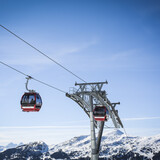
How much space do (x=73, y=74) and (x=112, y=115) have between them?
9.40 meters

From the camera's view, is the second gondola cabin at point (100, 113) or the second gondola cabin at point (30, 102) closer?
the second gondola cabin at point (30, 102)

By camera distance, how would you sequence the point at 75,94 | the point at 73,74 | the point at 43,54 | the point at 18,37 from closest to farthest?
the point at 18,37 < the point at 43,54 < the point at 73,74 < the point at 75,94

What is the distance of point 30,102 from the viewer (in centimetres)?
1503

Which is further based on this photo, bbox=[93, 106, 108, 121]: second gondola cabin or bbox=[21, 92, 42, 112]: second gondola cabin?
bbox=[93, 106, 108, 121]: second gondola cabin

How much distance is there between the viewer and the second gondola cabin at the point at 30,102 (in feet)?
49.2

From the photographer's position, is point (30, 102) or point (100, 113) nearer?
point (30, 102)

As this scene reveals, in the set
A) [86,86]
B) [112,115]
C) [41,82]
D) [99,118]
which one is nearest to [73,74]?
[86,86]

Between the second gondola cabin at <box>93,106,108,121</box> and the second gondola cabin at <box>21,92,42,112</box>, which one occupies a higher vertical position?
the second gondola cabin at <box>21,92,42,112</box>

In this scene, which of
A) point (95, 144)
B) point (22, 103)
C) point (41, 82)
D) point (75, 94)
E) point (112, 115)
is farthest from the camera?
point (112, 115)

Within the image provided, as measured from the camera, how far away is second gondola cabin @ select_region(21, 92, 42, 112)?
15.0 metres

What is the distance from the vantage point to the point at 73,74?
17.9 metres

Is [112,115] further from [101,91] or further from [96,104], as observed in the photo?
[101,91]

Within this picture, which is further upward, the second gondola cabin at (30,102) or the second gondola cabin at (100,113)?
the second gondola cabin at (30,102)

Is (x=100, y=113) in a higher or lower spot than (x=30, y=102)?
lower
